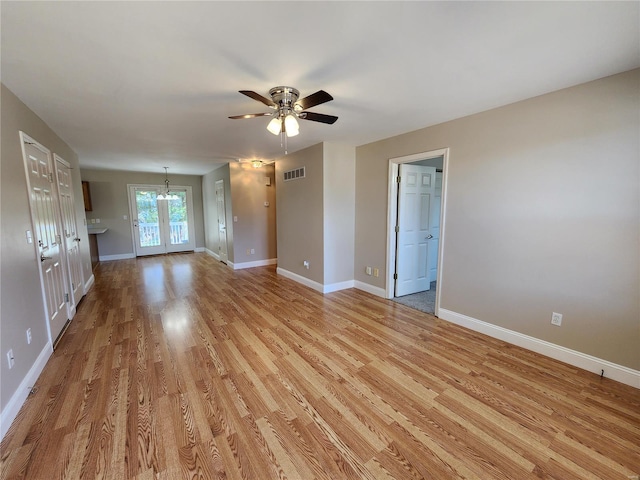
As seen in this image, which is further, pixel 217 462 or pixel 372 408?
pixel 372 408

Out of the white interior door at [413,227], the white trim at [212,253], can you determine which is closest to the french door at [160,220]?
the white trim at [212,253]

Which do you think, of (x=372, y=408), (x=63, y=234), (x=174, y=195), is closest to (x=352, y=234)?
(x=372, y=408)

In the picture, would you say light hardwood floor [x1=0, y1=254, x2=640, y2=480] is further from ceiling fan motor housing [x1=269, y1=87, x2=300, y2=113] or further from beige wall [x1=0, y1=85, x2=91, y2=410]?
ceiling fan motor housing [x1=269, y1=87, x2=300, y2=113]

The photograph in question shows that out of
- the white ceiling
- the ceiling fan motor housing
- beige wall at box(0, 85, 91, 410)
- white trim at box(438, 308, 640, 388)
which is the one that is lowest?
white trim at box(438, 308, 640, 388)

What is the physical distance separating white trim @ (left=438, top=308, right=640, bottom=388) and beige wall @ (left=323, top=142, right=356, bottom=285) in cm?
186

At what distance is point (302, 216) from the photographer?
479 centimetres

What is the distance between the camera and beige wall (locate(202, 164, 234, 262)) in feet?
20.2

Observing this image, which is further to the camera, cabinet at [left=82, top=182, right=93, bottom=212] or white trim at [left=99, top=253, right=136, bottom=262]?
white trim at [left=99, top=253, right=136, bottom=262]

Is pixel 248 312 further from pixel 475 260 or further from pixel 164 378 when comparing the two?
pixel 475 260

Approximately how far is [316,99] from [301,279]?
3.55m

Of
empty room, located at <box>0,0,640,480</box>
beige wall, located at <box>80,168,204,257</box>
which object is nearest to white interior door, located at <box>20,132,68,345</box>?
empty room, located at <box>0,0,640,480</box>

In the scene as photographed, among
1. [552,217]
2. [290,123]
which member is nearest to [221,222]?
[290,123]

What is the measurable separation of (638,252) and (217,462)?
11.0 ft

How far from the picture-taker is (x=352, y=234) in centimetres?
465
